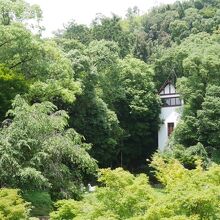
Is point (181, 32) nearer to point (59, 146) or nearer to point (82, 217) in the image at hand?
point (59, 146)

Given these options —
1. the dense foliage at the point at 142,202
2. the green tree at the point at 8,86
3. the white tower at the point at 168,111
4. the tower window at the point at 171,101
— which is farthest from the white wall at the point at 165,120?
the dense foliage at the point at 142,202

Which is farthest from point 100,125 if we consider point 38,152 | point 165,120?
point 38,152

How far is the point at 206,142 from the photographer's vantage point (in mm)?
27828

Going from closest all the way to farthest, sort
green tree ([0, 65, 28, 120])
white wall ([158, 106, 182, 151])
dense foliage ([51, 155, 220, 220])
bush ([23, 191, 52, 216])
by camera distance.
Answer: dense foliage ([51, 155, 220, 220]) < bush ([23, 191, 52, 216]) < green tree ([0, 65, 28, 120]) < white wall ([158, 106, 182, 151])

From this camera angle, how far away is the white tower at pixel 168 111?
3359 cm

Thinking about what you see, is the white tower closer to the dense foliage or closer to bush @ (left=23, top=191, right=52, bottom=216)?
bush @ (left=23, top=191, right=52, bottom=216)

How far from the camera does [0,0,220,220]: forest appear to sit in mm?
11375

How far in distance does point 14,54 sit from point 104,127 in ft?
29.9

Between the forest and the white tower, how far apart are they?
24.1 inches

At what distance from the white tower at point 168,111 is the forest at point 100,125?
24.1 inches

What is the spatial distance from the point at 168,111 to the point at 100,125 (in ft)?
25.2

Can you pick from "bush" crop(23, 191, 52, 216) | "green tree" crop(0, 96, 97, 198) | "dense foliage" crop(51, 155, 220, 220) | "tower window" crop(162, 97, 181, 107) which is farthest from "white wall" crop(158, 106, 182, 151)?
"dense foliage" crop(51, 155, 220, 220)

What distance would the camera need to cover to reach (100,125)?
28109mm

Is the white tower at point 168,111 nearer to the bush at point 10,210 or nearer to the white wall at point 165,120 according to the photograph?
the white wall at point 165,120
